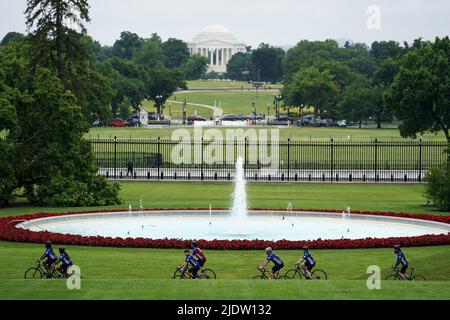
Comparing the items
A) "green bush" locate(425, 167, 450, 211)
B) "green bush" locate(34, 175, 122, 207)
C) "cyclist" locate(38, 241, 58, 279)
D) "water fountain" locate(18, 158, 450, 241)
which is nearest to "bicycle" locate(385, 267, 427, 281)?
"cyclist" locate(38, 241, 58, 279)

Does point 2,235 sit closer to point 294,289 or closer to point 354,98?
point 294,289

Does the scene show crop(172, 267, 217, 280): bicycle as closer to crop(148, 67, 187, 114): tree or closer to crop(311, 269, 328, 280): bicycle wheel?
crop(311, 269, 328, 280): bicycle wheel

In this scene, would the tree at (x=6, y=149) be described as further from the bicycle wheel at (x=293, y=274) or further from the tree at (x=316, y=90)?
the tree at (x=316, y=90)

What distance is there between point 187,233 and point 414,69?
43.6 m

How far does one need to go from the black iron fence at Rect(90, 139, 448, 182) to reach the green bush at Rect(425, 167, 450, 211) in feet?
43.3

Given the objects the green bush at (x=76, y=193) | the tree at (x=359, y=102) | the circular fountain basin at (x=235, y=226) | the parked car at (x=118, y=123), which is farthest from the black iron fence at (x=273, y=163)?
the parked car at (x=118, y=123)

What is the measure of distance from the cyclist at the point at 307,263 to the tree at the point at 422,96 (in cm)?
4973

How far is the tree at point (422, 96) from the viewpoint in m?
78.6

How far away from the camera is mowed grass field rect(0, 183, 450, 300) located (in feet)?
83.7

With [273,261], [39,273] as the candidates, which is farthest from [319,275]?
[39,273]

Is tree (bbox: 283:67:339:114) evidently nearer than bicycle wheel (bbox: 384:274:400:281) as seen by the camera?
No

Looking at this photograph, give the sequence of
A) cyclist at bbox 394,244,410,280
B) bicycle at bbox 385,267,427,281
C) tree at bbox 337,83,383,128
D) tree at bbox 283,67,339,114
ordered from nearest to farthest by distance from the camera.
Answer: cyclist at bbox 394,244,410,280
bicycle at bbox 385,267,427,281
tree at bbox 337,83,383,128
tree at bbox 283,67,339,114

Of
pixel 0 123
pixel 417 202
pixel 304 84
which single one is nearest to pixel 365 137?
Answer: pixel 304 84

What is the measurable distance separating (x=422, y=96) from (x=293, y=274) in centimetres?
4922
